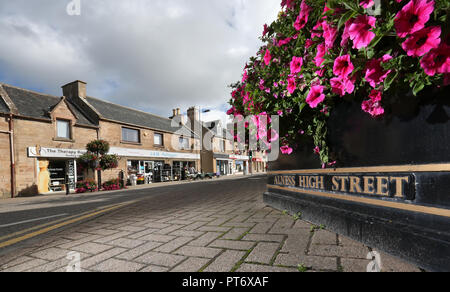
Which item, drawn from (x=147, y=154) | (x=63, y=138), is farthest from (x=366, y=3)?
(x=147, y=154)

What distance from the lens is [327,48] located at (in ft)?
5.60

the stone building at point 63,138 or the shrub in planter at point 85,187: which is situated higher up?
the stone building at point 63,138

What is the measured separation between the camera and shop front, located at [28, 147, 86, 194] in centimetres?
1288

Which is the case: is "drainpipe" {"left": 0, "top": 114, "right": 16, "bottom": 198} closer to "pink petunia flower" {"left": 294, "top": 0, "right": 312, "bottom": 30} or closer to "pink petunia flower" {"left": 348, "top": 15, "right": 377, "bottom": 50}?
"pink petunia flower" {"left": 294, "top": 0, "right": 312, "bottom": 30}

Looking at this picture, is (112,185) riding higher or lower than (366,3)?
lower

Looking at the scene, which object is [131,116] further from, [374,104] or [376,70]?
[376,70]

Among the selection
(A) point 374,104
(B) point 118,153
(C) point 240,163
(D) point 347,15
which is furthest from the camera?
(C) point 240,163

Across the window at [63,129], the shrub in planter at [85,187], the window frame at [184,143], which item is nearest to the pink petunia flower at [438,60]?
the shrub in planter at [85,187]

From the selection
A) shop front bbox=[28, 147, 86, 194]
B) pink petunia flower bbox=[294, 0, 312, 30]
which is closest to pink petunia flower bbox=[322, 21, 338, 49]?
pink petunia flower bbox=[294, 0, 312, 30]

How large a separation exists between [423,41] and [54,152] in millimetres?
17186

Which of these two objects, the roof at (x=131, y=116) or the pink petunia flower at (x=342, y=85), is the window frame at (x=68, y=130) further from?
the pink petunia flower at (x=342, y=85)

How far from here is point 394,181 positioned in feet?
6.46

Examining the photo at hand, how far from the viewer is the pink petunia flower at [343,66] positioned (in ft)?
4.99
